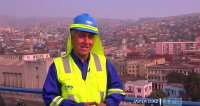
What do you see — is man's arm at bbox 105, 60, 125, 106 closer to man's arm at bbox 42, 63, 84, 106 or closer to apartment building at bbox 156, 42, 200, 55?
man's arm at bbox 42, 63, 84, 106

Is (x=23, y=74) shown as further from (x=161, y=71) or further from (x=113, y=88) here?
(x=113, y=88)

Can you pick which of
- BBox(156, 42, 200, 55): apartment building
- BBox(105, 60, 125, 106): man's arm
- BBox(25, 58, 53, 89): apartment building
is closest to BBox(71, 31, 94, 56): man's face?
BBox(105, 60, 125, 106): man's arm

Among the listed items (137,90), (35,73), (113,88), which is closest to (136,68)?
(137,90)

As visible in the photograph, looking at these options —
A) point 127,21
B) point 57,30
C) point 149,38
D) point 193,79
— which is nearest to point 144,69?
point 193,79

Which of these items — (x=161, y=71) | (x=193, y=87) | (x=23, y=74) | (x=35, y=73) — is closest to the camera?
(x=193, y=87)

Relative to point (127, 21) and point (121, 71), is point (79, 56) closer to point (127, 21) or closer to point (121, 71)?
point (121, 71)

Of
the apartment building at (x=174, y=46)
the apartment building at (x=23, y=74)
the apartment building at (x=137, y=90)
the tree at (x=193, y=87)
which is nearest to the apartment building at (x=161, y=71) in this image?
the apartment building at (x=137, y=90)

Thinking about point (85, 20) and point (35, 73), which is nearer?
point (85, 20)
